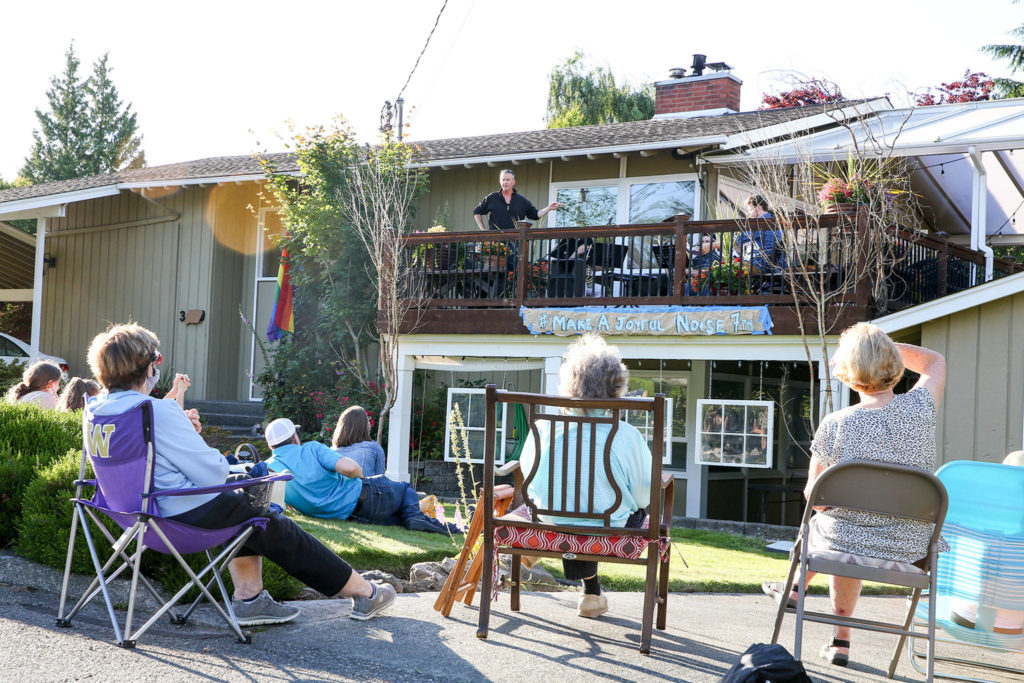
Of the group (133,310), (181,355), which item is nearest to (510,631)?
(181,355)

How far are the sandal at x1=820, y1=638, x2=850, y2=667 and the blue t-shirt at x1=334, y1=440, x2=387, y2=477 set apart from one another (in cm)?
446

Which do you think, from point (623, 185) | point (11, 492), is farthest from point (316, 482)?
point (623, 185)

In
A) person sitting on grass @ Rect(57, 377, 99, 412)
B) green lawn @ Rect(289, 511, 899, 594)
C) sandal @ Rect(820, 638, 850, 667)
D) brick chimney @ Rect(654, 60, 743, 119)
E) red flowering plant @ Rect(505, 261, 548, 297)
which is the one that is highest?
brick chimney @ Rect(654, 60, 743, 119)

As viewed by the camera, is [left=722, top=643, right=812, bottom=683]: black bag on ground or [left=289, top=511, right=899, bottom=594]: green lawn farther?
[left=289, top=511, right=899, bottom=594]: green lawn

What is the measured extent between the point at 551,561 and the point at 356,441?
1919 mm

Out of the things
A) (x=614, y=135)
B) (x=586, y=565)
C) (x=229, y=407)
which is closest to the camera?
(x=586, y=565)

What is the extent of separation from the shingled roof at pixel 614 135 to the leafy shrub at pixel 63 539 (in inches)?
357

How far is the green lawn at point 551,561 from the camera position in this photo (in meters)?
6.11

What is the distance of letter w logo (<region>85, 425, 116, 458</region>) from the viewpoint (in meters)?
3.82

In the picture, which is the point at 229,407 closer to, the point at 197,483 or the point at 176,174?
the point at 176,174

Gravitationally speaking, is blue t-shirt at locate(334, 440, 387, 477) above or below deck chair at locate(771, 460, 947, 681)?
below

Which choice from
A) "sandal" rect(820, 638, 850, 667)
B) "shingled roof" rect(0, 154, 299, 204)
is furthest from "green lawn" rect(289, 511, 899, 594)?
"shingled roof" rect(0, 154, 299, 204)

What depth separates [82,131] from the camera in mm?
40594

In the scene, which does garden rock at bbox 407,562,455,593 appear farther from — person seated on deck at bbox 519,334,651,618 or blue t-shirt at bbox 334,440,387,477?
blue t-shirt at bbox 334,440,387,477
